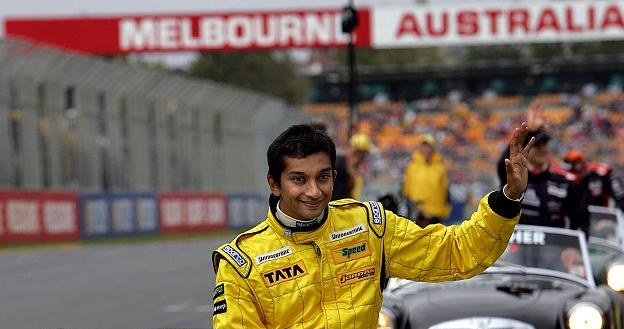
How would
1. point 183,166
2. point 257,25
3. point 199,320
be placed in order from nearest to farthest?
point 199,320 < point 183,166 < point 257,25

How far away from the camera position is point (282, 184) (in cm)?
430

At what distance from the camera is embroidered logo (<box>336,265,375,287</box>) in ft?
14.5

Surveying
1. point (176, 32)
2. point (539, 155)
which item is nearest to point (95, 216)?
point (176, 32)

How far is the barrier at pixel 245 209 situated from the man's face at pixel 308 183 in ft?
114

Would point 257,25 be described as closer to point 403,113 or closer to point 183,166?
point 183,166

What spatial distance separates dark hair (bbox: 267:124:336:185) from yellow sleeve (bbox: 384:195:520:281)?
1.27 feet

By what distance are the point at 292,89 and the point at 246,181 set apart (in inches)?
1800

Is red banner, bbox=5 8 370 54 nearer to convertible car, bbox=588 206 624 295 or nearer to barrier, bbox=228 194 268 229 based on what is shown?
barrier, bbox=228 194 268 229

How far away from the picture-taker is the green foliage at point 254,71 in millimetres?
83688

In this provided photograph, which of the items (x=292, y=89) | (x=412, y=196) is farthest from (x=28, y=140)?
(x=292, y=89)

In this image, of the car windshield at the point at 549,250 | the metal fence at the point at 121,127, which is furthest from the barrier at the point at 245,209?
the car windshield at the point at 549,250

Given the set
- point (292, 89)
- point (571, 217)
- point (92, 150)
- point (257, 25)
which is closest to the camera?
point (571, 217)

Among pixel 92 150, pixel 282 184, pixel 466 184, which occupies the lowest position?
pixel 466 184

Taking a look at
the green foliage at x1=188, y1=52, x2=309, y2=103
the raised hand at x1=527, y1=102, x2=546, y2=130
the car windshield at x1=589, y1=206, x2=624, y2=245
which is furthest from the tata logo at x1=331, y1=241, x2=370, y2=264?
the green foliage at x1=188, y1=52, x2=309, y2=103
